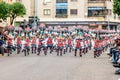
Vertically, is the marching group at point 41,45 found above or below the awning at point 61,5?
below

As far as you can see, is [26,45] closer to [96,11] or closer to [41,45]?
[41,45]

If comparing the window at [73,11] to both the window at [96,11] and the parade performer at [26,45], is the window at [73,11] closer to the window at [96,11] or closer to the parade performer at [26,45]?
the window at [96,11]

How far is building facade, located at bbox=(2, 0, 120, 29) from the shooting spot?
323ft

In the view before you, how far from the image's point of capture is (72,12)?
99.3 m

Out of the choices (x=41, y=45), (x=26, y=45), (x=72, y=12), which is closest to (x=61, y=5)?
(x=72, y=12)

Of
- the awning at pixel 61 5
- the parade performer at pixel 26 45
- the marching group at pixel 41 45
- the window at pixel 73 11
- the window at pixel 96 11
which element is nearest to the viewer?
the marching group at pixel 41 45

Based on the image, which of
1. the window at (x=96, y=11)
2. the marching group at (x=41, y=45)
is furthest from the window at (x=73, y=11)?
the marching group at (x=41, y=45)

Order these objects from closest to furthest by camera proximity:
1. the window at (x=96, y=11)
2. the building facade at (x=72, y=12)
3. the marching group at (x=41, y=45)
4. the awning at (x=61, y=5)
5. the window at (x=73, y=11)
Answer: the marching group at (x=41, y=45)
the building facade at (x=72, y=12)
the window at (x=96, y=11)
the window at (x=73, y=11)
the awning at (x=61, y=5)

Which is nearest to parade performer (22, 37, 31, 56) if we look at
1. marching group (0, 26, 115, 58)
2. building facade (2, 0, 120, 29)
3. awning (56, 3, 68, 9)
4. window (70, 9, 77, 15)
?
marching group (0, 26, 115, 58)

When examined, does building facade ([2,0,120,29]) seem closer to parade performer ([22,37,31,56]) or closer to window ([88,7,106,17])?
window ([88,7,106,17])

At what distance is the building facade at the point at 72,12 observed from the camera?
98438 mm

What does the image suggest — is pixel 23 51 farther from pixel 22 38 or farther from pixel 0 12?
pixel 0 12

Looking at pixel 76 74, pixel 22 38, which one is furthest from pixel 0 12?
pixel 76 74

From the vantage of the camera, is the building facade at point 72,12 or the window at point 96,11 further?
the window at point 96,11
